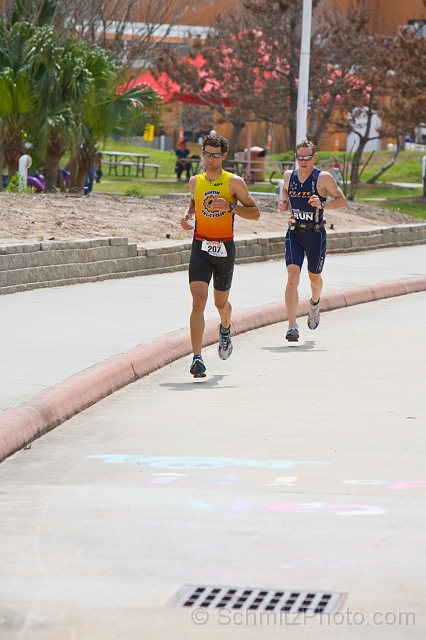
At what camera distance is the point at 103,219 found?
724 inches

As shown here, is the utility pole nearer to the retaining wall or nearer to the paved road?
the retaining wall

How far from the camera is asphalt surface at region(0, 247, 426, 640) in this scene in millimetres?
4508

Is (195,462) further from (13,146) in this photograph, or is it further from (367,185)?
(367,185)

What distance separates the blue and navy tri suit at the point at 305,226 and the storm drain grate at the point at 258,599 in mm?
7517

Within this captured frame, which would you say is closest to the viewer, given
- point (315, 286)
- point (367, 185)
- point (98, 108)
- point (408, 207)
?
point (315, 286)

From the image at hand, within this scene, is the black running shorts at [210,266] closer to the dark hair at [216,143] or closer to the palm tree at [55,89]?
the dark hair at [216,143]

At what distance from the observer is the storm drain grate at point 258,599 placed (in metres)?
4.58

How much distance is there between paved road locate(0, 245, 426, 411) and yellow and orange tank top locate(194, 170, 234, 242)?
4.01 feet

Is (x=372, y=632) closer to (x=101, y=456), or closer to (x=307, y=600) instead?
(x=307, y=600)

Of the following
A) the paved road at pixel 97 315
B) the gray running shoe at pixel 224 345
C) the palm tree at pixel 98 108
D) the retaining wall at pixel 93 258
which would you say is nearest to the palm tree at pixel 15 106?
the palm tree at pixel 98 108

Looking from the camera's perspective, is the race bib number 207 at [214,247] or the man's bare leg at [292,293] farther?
the man's bare leg at [292,293]

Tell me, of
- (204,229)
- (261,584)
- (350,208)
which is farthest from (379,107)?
(261,584)

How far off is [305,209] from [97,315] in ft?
7.65

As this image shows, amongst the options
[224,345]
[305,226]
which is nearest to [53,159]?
[305,226]
